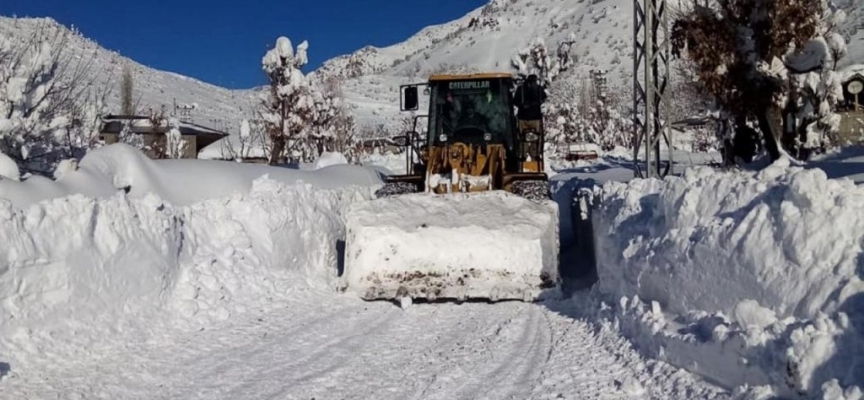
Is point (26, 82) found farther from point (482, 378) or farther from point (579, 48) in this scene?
point (579, 48)

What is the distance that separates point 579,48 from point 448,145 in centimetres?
9854

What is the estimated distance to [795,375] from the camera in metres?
4.32

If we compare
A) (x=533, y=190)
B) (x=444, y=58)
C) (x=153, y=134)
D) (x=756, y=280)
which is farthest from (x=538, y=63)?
(x=444, y=58)

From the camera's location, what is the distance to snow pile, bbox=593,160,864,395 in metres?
4.37

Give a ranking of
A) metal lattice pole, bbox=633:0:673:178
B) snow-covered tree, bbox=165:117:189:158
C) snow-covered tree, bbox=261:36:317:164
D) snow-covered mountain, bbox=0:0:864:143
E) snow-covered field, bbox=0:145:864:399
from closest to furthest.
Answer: snow-covered field, bbox=0:145:864:399 < metal lattice pole, bbox=633:0:673:178 < snow-covered tree, bbox=165:117:189:158 < snow-covered tree, bbox=261:36:317:164 < snow-covered mountain, bbox=0:0:864:143

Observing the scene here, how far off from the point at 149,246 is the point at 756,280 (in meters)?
5.78

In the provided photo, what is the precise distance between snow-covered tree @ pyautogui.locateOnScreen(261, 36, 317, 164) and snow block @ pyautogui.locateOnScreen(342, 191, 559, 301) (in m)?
18.9

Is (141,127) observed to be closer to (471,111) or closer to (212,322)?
(471,111)

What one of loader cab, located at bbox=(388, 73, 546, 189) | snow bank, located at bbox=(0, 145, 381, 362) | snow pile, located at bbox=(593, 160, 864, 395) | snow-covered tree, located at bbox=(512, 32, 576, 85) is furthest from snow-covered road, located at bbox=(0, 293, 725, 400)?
snow-covered tree, located at bbox=(512, 32, 576, 85)

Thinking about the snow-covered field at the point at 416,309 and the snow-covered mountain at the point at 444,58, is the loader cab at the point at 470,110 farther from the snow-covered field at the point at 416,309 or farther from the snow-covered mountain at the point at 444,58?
the snow-covered mountain at the point at 444,58

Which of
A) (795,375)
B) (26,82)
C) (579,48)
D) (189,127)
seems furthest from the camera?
(579,48)

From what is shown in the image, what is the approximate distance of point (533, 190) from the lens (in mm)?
10867

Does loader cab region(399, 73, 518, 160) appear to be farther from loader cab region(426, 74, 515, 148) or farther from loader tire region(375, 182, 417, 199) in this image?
loader tire region(375, 182, 417, 199)

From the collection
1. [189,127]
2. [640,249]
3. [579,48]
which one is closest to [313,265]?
[640,249]
